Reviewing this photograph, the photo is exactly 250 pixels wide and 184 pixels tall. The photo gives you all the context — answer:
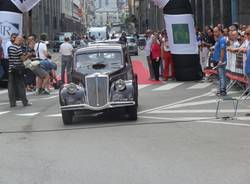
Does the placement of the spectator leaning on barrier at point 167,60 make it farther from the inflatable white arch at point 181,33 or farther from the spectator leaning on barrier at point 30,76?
the spectator leaning on barrier at point 30,76

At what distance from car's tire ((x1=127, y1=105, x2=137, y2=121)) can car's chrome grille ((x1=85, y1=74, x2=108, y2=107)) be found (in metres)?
0.54

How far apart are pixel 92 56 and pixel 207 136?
15.3 ft

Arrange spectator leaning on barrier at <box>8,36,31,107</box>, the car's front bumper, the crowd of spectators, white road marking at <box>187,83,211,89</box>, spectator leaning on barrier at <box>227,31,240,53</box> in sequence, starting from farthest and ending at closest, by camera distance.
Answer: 1. white road marking at <box>187,83,211,89</box>
2. the crowd of spectators
3. spectator leaning on barrier at <box>227,31,240,53</box>
4. spectator leaning on barrier at <box>8,36,31,107</box>
5. the car's front bumper

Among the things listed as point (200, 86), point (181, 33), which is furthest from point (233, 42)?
point (181, 33)

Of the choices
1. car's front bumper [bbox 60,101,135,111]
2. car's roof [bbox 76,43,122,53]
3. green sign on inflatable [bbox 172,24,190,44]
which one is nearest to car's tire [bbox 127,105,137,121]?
car's front bumper [bbox 60,101,135,111]

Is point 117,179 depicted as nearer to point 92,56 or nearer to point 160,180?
point 160,180

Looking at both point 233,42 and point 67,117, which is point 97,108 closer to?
point 67,117

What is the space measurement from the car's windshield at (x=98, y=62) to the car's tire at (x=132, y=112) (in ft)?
3.89

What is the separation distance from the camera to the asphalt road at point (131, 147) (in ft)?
25.3

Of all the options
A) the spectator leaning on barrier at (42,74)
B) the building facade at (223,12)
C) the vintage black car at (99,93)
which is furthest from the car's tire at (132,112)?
the building facade at (223,12)

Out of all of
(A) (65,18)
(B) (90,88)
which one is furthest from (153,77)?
(A) (65,18)

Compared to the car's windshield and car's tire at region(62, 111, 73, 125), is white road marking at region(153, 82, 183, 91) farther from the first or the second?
car's tire at region(62, 111, 73, 125)

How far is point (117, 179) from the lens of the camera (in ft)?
24.7

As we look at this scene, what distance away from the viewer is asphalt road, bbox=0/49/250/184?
7.73 m
